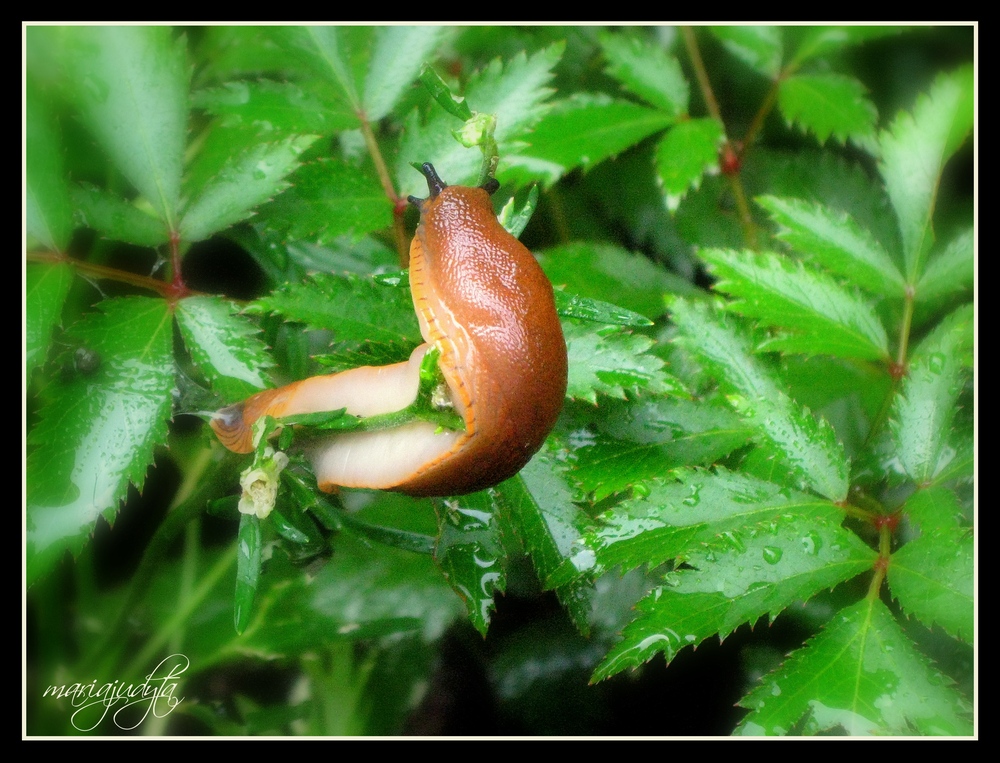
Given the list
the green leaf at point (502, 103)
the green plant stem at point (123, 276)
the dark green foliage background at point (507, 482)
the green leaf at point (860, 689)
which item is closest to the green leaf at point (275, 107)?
the dark green foliage background at point (507, 482)

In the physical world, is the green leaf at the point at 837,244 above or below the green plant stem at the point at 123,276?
below

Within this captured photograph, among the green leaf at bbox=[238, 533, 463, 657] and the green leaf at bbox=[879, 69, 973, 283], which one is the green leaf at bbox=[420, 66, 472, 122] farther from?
the green leaf at bbox=[879, 69, 973, 283]

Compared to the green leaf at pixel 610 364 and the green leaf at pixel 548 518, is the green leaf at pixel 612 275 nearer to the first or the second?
the green leaf at pixel 610 364

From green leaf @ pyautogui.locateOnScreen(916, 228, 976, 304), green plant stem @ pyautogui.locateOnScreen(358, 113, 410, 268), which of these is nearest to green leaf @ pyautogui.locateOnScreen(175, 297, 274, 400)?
green plant stem @ pyautogui.locateOnScreen(358, 113, 410, 268)

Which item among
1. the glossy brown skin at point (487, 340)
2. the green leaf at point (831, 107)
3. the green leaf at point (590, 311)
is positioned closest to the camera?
the glossy brown skin at point (487, 340)

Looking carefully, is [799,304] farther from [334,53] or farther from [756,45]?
[334,53]

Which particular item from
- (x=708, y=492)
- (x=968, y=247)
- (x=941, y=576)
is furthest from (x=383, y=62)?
(x=941, y=576)
